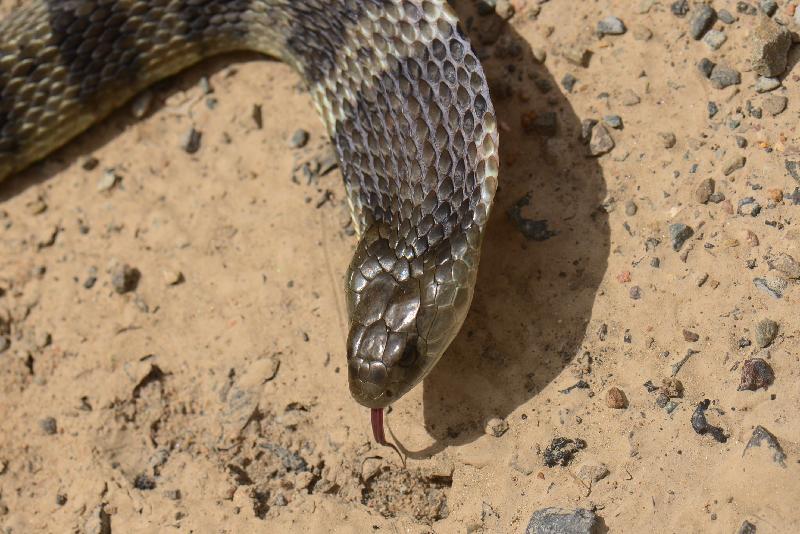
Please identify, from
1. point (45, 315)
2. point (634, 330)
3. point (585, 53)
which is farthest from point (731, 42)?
point (45, 315)

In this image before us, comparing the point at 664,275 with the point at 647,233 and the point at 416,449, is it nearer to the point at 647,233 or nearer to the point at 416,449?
the point at 647,233

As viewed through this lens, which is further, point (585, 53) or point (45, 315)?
point (45, 315)

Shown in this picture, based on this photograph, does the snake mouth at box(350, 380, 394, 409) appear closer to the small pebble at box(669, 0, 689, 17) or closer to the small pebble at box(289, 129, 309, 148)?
the small pebble at box(289, 129, 309, 148)

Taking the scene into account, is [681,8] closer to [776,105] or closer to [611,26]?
[611,26]

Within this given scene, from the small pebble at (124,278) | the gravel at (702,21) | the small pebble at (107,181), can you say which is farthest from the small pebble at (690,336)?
the small pebble at (107,181)

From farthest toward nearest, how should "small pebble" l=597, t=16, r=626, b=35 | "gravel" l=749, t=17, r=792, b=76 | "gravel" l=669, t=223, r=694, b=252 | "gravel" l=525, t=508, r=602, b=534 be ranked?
"small pebble" l=597, t=16, r=626, b=35 → "gravel" l=749, t=17, r=792, b=76 → "gravel" l=669, t=223, r=694, b=252 → "gravel" l=525, t=508, r=602, b=534

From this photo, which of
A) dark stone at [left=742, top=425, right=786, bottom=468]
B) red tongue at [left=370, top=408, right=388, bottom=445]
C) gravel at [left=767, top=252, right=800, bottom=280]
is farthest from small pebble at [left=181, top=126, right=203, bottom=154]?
dark stone at [left=742, top=425, right=786, bottom=468]
